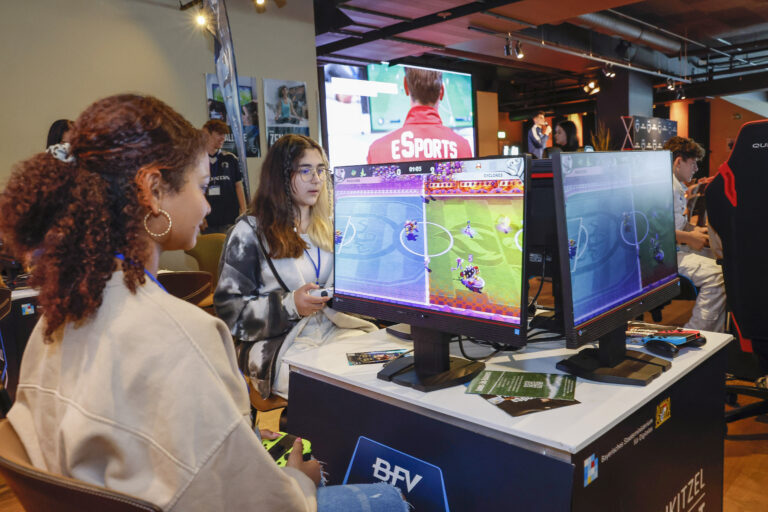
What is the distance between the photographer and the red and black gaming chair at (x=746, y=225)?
2.18 meters

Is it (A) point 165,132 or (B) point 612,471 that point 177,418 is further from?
(B) point 612,471

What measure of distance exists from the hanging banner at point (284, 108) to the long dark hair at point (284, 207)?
3.06 m

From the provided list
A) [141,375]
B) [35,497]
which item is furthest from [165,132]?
[35,497]

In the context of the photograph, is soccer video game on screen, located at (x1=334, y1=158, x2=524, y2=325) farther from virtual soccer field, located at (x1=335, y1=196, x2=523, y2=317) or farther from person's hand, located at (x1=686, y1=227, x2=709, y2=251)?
person's hand, located at (x1=686, y1=227, x2=709, y2=251)

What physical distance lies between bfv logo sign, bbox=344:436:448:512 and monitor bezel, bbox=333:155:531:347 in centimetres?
33

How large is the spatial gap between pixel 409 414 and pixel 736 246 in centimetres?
174

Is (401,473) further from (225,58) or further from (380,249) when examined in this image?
(225,58)

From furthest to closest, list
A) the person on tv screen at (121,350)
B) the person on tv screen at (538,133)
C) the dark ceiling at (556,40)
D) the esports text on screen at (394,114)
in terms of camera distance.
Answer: the person on tv screen at (538,133)
the esports text on screen at (394,114)
the dark ceiling at (556,40)
the person on tv screen at (121,350)

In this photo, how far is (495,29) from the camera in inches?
245

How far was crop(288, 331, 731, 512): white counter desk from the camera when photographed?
112cm

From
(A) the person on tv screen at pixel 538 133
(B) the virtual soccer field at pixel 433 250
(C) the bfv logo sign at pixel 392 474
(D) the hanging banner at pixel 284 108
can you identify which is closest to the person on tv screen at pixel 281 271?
(B) the virtual soccer field at pixel 433 250

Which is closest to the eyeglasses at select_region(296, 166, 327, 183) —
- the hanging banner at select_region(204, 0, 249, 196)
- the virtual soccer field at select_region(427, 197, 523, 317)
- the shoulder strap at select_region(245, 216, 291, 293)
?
Answer: the shoulder strap at select_region(245, 216, 291, 293)

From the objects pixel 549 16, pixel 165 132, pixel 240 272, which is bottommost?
pixel 240 272

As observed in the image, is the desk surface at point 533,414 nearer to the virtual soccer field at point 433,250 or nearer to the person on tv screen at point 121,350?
the virtual soccer field at point 433,250
